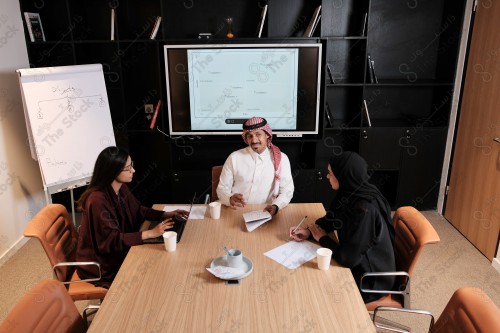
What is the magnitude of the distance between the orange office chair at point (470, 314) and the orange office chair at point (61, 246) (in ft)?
5.53

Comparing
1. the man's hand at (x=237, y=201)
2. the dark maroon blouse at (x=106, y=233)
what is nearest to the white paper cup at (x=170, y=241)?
the dark maroon blouse at (x=106, y=233)

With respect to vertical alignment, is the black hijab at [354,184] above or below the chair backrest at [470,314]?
above

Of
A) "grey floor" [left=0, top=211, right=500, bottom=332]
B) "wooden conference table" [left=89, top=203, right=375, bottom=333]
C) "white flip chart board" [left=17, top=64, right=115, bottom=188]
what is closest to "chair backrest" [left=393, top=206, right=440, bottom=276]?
"wooden conference table" [left=89, top=203, right=375, bottom=333]

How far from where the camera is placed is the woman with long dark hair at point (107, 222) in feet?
6.92

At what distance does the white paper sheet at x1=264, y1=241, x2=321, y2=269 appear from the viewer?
1.92 metres

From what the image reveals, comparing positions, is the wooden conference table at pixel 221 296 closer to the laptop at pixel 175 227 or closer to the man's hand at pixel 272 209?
the laptop at pixel 175 227

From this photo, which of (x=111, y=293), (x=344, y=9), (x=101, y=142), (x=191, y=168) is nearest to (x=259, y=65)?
(x=344, y=9)

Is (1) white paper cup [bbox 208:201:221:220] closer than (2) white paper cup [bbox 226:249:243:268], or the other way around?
(2) white paper cup [bbox 226:249:243:268]

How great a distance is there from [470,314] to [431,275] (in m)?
1.96

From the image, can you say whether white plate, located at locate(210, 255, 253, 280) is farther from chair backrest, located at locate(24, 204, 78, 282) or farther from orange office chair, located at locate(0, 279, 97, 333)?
chair backrest, located at locate(24, 204, 78, 282)

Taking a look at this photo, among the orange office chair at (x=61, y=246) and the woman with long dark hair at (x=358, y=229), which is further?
the orange office chair at (x=61, y=246)

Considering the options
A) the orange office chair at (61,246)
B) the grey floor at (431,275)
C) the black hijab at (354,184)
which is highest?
the black hijab at (354,184)

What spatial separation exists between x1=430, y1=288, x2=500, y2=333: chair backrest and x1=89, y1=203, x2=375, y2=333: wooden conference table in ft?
0.98

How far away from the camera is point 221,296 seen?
5.47ft
